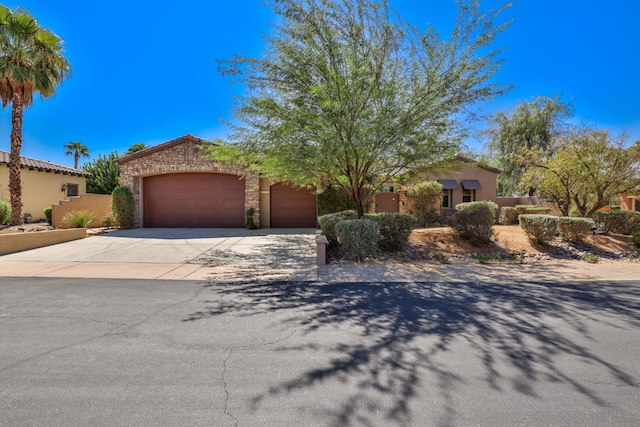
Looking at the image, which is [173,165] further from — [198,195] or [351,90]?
[351,90]

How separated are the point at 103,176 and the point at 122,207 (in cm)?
1552

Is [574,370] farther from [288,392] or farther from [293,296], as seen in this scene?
[293,296]

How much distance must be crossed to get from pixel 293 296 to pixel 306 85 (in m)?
5.60

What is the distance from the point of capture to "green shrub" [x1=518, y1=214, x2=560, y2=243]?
10812 mm

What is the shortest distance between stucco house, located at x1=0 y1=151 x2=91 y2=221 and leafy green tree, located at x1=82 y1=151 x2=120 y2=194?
157 inches

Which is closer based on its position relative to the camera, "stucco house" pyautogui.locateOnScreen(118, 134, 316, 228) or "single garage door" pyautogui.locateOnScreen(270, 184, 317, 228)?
"stucco house" pyautogui.locateOnScreen(118, 134, 316, 228)

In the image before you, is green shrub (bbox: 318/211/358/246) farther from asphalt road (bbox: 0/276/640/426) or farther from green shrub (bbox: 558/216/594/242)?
green shrub (bbox: 558/216/594/242)

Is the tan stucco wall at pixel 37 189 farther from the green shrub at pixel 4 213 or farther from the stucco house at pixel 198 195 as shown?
the stucco house at pixel 198 195

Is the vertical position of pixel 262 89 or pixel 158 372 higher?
pixel 262 89

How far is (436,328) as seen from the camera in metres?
4.20

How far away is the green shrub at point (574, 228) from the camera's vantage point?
1122cm

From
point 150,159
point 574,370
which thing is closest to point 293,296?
point 574,370

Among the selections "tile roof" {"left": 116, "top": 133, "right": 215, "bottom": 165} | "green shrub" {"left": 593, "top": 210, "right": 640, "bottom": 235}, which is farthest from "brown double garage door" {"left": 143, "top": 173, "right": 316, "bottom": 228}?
"green shrub" {"left": 593, "top": 210, "right": 640, "bottom": 235}

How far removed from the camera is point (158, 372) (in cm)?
311
